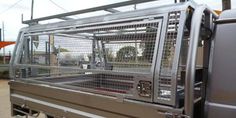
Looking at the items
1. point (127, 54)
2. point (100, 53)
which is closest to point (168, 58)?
point (127, 54)

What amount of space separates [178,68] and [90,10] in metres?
1.45

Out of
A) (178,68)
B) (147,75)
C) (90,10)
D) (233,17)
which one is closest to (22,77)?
(90,10)

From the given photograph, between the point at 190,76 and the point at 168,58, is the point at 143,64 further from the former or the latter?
the point at 190,76

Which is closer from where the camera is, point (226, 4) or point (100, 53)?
point (100, 53)

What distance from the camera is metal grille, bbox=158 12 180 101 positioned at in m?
2.10

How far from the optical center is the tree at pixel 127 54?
2674mm

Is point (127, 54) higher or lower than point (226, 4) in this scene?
lower

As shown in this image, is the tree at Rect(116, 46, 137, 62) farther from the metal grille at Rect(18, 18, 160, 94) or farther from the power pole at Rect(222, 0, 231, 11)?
the power pole at Rect(222, 0, 231, 11)

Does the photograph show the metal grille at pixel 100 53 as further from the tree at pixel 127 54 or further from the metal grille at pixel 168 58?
the metal grille at pixel 168 58

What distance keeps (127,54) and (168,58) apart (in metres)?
0.63

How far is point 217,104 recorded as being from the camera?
199cm

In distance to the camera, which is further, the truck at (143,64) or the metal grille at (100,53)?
the metal grille at (100,53)

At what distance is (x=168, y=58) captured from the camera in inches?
85.4

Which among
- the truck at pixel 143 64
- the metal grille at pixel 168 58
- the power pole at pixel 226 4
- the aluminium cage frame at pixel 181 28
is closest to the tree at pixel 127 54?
the truck at pixel 143 64
